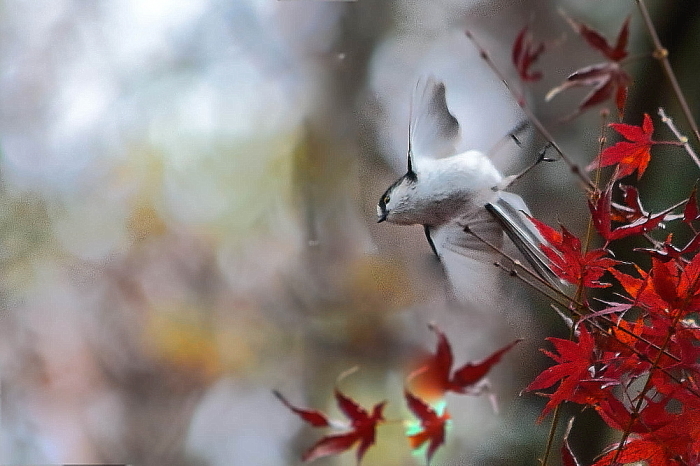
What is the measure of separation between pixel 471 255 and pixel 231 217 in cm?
31

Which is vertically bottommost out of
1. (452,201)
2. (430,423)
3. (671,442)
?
(671,442)

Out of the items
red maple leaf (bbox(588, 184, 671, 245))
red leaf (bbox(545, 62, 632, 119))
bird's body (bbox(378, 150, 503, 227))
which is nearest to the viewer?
red leaf (bbox(545, 62, 632, 119))

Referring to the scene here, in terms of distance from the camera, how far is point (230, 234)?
737 millimetres

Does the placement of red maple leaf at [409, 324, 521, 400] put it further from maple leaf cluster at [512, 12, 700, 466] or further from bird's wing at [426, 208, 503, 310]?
bird's wing at [426, 208, 503, 310]

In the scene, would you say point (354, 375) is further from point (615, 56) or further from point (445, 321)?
point (615, 56)

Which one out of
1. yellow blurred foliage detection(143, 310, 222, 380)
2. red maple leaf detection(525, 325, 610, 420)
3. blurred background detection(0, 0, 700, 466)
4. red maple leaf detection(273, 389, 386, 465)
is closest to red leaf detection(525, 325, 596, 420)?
red maple leaf detection(525, 325, 610, 420)

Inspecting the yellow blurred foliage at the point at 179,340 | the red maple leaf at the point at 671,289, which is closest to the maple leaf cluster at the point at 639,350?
the red maple leaf at the point at 671,289

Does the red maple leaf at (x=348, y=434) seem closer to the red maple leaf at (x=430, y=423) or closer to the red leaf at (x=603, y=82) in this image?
the red maple leaf at (x=430, y=423)

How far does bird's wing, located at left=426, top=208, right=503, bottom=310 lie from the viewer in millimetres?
700

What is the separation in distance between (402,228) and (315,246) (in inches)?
4.5

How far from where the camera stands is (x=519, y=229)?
71 centimetres

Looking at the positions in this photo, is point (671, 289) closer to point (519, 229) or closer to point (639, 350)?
point (639, 350)

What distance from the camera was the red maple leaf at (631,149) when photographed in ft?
1.84

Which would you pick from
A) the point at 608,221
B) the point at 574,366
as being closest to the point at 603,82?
the point at 608,221
